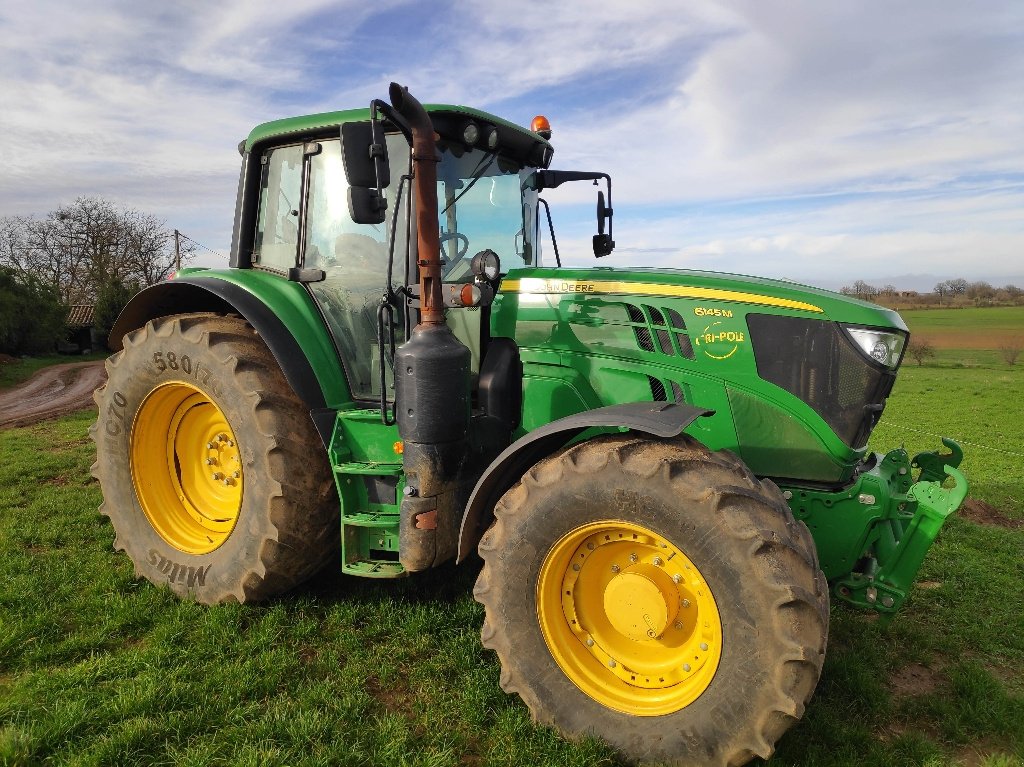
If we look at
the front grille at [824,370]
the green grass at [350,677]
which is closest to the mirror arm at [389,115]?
the front grille at [824,370]

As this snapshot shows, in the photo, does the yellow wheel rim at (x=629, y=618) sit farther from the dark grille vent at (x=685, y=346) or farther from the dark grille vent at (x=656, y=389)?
the dark grille vent at (x=685, y=346)

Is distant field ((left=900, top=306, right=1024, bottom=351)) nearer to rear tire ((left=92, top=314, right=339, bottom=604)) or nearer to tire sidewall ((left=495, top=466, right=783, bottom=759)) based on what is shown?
tire sidewall ((left=495, top=466, right=783, bottom=759))

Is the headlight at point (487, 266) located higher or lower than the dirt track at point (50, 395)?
higher

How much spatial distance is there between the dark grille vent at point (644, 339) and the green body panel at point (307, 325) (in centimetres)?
159

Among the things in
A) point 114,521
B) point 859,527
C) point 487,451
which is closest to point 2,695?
point 114,521

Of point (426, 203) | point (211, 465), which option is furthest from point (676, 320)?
point (211, 465)

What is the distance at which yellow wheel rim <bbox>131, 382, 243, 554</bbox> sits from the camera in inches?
160

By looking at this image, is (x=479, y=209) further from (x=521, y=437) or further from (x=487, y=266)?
(x=521, y=437)

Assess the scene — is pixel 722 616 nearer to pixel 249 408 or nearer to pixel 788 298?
pixel 788 298

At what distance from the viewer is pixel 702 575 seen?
2.56 meters

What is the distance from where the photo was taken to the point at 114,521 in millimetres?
4184

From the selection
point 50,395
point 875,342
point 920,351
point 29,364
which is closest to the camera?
point 875,342

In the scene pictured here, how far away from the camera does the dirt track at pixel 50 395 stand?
11953 mm

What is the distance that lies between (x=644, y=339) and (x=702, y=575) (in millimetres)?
1216
